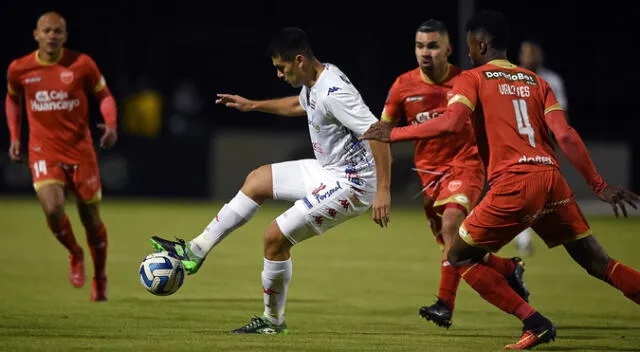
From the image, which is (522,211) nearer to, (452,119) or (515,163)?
(515,163)

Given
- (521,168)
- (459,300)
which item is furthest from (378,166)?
(459,300)

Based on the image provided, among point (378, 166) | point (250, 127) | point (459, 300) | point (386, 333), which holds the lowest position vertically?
point (250, 127)

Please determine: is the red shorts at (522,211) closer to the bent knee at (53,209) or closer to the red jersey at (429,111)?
the red jersey at (429,111)

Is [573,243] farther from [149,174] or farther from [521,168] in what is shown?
[149,174]

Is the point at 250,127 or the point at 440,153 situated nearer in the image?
the point at 440,153

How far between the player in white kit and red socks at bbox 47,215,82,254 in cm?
249

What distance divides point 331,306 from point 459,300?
1305mm

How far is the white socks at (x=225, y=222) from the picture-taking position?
8.15m

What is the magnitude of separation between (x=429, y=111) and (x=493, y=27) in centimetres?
165

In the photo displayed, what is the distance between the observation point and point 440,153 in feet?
30.6

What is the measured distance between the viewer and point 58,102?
1040cm

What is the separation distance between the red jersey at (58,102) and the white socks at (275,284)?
9.46 feet

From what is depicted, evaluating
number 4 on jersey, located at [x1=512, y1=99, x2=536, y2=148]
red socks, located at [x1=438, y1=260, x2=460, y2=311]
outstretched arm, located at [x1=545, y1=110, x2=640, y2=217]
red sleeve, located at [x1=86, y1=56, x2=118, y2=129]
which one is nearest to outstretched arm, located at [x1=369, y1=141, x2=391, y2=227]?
number 4 on jersey, located at [x1=512, y1=99, x2=536, y2=148]

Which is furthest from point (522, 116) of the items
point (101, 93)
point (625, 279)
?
point (101, 93)
